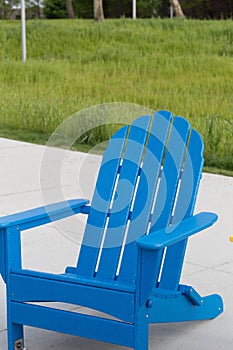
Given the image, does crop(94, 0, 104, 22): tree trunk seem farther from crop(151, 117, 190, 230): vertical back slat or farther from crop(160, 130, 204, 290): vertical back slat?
crop(160, 130, 204, 290): vertical back slat

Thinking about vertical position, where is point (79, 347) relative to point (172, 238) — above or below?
below

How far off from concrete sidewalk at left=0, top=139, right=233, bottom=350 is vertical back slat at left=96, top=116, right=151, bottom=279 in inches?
14.8

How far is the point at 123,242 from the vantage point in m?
4.20

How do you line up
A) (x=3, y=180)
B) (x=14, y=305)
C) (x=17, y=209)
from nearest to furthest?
(x=14, y=305), (x=17, y=209), (x=3, y=180)

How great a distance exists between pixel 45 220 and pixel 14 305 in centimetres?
46

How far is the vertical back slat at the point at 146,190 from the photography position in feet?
13.5

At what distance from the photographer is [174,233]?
11.7 feet

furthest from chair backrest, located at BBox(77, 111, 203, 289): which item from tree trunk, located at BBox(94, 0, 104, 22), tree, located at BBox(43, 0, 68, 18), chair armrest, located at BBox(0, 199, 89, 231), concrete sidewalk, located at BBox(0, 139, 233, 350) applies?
tree, located at BBox(43, 0, 68, 18)

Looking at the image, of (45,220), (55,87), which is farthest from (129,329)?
(55,87)

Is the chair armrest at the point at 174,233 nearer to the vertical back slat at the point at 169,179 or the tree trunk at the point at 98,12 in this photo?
the vertical back slat at the point at 169,179

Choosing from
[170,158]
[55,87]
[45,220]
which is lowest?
[55,87]

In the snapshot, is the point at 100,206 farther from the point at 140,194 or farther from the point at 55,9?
the point at 55,9

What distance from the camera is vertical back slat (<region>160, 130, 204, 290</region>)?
4.00 meters

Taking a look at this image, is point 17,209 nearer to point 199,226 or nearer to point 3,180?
point 3,180
